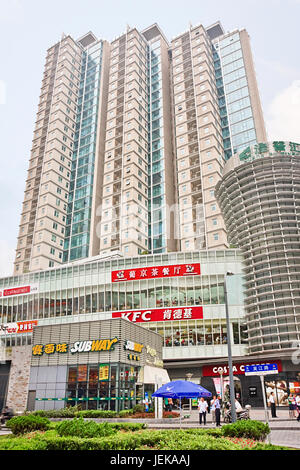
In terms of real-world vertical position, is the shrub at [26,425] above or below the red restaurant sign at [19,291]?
below

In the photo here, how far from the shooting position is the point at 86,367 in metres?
32.1

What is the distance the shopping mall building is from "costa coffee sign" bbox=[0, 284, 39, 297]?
17 centimetres

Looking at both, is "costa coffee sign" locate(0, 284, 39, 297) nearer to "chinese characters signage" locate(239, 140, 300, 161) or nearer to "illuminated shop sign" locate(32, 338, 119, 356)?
"illuminated shop sign" locate(32, 338, 119, 356)

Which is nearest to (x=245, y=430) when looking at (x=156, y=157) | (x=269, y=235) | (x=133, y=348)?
(x=133, y=348)

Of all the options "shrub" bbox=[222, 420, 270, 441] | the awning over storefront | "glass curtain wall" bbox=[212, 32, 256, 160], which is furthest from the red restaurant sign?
"glass curtain wall" bbox=[212, 32, 256, 160]

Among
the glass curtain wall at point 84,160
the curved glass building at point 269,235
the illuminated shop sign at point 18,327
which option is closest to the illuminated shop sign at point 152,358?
the curved glass building at point 269,235

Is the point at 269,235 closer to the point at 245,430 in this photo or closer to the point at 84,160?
the point at 245,430

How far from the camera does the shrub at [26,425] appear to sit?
1806cm

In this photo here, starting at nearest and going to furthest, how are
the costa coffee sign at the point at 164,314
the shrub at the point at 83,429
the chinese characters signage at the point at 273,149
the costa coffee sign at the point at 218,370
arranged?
the shrub at the point at 83,429 < the costa coffee sign at the point at 218,370 < the chinese characters signage at the point at 273,149 < the costa coffee sign at the point at 164,314

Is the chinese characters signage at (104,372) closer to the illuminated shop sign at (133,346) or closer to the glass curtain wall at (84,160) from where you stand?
the illuminated shop sign at (133,346)

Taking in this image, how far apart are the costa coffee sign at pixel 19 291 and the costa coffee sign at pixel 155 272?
14.1 meters

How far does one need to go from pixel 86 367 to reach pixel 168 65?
10259 centimetres

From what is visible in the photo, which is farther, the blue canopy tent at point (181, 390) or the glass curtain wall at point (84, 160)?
the glass curtain wall at point (84, 160)

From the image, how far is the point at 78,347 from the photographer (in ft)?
107
